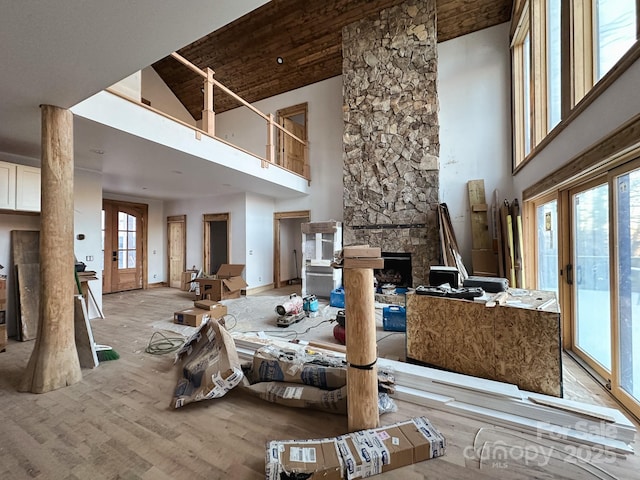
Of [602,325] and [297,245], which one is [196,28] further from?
[297,245]

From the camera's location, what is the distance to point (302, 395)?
2043mm

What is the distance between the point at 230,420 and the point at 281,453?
0.65m

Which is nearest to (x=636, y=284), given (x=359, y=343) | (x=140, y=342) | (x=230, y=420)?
(x=359, y=343)

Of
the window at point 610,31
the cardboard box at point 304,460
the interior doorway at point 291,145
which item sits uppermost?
the interior doorway at point 291,145

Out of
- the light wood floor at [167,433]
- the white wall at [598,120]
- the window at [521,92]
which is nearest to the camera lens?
the light wood floor at [167,433]

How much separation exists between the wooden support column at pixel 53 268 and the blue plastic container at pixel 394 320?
11.3 ft

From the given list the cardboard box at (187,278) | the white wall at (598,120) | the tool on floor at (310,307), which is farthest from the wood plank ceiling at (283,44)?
the tool on floor at (310,307)

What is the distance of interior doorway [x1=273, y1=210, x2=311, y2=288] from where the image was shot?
7.36 metres

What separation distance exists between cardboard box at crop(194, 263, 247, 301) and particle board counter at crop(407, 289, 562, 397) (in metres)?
4.20

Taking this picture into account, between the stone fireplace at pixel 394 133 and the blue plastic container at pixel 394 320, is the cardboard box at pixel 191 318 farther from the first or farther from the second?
the stone fireplace at pixel 394 133

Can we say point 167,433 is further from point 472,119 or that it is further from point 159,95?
point 159,95

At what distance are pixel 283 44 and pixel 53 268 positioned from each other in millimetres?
6285

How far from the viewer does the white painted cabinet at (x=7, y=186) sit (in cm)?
310

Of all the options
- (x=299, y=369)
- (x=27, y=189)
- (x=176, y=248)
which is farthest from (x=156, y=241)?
(x=299, y=369)
